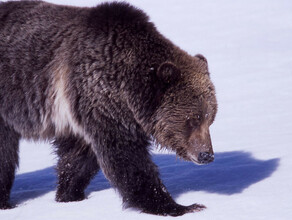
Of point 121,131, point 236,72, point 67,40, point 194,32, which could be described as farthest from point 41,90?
point 194,32

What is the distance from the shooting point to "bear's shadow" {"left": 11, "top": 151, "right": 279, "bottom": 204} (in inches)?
255

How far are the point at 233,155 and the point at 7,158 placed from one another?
321 cm

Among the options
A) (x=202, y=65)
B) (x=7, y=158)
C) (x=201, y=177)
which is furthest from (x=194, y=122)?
(x=7, y=158)

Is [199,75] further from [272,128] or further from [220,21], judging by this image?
[220,21]

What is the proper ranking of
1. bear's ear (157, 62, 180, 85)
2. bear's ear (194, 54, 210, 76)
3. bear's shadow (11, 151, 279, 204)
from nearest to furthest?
bear's ear (157, 62, 180, 85) < bear's ear (194, 54, 210, 76) < bear's shadow (11, 151, 279, 204)

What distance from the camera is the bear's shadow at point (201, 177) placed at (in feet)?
21.3

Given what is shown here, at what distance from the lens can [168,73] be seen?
18.1ft

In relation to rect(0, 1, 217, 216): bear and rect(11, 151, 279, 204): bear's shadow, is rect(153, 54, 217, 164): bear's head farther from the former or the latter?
rect(11, 151, 279, 204): bear's shadow

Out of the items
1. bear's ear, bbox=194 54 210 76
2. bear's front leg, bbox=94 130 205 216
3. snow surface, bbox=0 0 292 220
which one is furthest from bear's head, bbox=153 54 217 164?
snow surface, bbox=0 0 292 220

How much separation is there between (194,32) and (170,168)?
13.5 meters

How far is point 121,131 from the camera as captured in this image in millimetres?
5672

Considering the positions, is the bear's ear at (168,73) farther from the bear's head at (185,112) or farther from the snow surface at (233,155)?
the snow surface at (233,155)

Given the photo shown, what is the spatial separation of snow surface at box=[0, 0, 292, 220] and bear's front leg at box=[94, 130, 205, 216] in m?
0.18

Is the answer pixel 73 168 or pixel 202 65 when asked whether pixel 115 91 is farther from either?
pixel 73 168
